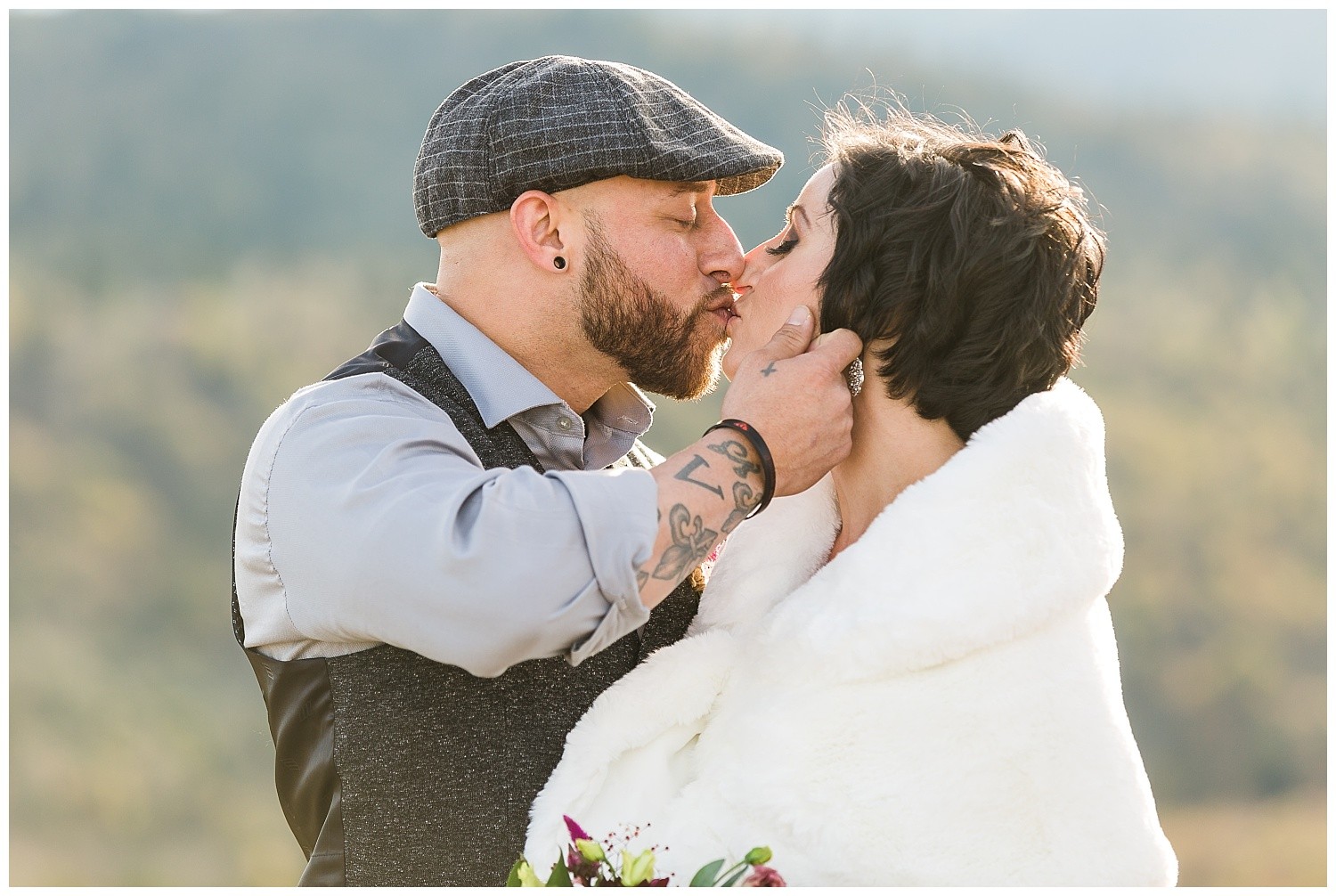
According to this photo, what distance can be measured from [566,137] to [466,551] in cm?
89

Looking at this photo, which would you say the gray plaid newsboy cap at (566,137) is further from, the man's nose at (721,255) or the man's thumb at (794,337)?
the man's thumb at (794,337)

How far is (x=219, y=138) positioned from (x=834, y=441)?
11.0 m

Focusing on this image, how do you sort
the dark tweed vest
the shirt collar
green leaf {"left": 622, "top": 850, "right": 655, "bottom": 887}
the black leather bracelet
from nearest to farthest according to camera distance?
green leaf {"left": 622, "top": 850, "right": 655, "bottom": 887} → the black leather bracelet → the dark tweed vest → the shirt collar

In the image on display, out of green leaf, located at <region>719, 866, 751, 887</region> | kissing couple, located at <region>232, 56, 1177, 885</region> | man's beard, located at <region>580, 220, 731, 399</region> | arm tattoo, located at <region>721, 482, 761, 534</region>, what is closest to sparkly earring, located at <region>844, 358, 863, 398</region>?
kissing couple, located at <region>232, 56, 1177, 885</region>

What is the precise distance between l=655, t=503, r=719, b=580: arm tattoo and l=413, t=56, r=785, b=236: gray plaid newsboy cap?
30.2 inches

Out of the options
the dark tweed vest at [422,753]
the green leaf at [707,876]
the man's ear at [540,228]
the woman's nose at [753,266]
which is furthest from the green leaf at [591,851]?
the man's ear at [540,228]

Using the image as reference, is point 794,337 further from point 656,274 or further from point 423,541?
point 423,541

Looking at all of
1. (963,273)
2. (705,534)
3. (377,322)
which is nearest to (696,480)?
(705,534)

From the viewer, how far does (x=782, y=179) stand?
12094 mm

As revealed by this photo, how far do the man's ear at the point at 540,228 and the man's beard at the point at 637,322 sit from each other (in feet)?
0.18

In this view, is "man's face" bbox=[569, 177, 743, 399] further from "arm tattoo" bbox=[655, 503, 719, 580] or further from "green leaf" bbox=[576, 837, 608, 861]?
"green leaf" bbox=[576, 837, 608, 861]

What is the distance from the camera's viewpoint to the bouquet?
1.39 meters

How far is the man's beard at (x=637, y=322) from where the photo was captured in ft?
7.07

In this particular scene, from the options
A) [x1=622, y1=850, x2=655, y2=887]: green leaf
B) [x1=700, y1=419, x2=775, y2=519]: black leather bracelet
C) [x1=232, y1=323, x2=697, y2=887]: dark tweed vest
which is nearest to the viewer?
[x1=622, y1=850, x2=655, y2=887]: green leaf
